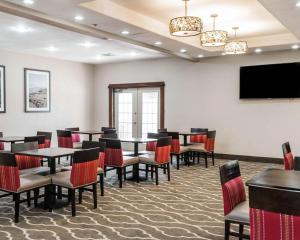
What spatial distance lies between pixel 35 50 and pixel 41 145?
11.1 ft

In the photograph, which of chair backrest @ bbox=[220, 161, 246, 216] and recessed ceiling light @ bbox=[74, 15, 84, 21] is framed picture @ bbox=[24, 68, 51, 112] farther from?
chair backrest @ bbox=[220, 161, 246, 216]

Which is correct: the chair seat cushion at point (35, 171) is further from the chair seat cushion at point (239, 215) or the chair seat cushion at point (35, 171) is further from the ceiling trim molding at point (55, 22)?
the chair seat cushion at point (239, 215)

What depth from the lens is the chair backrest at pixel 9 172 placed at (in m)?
3.89

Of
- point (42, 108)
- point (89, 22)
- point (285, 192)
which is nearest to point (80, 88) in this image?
point (42, 108)

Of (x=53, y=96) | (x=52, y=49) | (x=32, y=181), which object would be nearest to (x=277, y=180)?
(x=32, y=181)

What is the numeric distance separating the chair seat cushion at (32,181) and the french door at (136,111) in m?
6.33

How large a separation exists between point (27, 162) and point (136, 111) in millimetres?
6054

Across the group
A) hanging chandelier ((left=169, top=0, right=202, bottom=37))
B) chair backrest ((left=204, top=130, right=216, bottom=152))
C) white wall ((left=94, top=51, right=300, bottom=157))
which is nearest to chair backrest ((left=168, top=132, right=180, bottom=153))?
chair backrest ((left=204, top=130, right=216, bottom=152))

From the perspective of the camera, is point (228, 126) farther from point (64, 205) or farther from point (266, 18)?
point (64, 205)

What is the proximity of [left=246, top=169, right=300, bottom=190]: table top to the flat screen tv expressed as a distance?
5.52 metres

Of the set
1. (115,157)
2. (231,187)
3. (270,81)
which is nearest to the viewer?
(231,187)

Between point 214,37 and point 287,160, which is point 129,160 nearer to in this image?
point 214,37

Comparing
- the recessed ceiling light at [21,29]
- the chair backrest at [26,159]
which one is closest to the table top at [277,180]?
the chair backrest at [26,159]

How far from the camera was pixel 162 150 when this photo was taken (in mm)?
6121
